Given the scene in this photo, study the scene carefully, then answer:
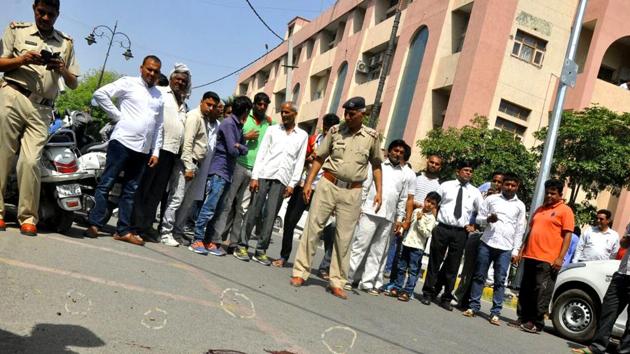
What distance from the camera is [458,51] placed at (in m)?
25.4

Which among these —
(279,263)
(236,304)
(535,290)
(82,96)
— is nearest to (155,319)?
(236,304)

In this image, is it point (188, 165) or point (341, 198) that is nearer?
point (341, 198)

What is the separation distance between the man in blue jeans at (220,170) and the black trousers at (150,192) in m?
0.54

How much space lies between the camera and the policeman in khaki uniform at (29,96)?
17.9 feet

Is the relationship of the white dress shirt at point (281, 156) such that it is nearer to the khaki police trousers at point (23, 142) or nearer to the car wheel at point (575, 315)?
the khaki police trousers at point (23, 142)

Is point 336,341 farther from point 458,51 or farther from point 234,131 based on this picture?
point 458,51

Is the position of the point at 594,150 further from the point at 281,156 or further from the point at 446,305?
the point at 281,156

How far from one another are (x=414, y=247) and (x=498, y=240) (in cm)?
108

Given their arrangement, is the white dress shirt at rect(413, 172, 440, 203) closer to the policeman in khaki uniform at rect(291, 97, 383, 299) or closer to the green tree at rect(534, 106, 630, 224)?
the policeman in khaki uniform at rect(291, 97, 383, 299)

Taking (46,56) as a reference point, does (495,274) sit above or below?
below

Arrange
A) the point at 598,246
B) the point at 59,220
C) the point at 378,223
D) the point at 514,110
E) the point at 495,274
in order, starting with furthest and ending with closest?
the point at 514,110, the point at 598,246, the point at 495,274, the point at 378,223, the point at 59,220

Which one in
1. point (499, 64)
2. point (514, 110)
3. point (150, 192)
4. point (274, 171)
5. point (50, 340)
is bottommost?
point (50, 340)

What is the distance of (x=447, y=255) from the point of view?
26.1 feet

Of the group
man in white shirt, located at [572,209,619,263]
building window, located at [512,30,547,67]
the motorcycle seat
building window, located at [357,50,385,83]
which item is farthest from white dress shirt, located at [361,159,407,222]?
building window, located at [357,50,385,83]
